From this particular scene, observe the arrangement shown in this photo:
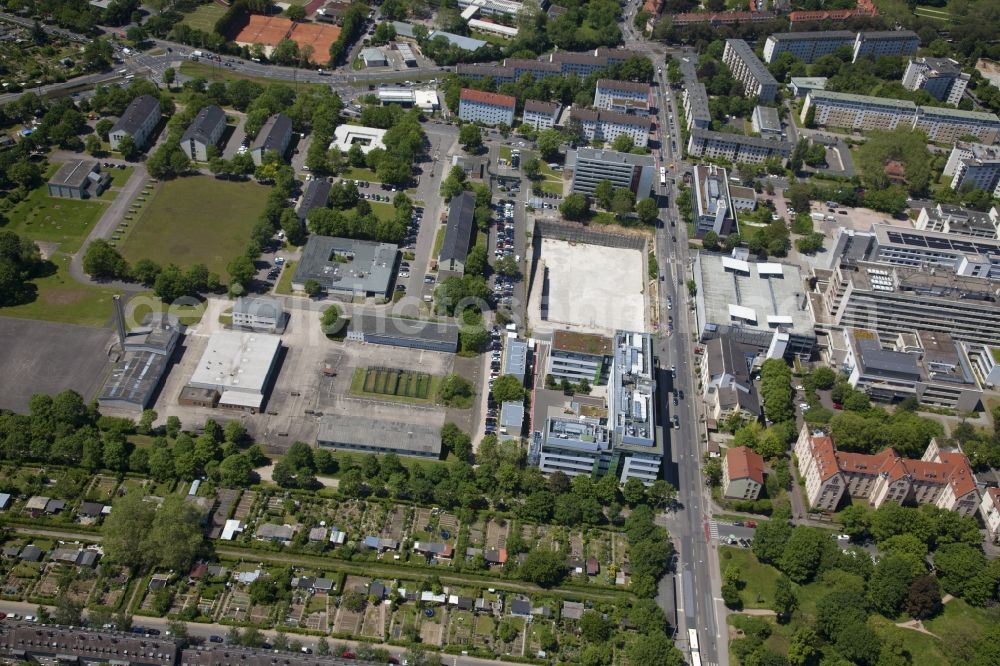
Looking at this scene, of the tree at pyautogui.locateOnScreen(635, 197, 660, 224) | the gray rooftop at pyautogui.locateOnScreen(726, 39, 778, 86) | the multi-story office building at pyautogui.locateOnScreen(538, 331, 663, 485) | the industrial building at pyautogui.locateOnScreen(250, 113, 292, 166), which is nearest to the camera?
the multi-story office building at pyautogui.locateOnScreen(538, 331, 663, 485)

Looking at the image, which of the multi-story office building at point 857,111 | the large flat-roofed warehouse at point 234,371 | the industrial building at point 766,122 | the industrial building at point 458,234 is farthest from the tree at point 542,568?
the multi-story office building at point 857,111

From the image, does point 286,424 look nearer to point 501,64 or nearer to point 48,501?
point 48,501

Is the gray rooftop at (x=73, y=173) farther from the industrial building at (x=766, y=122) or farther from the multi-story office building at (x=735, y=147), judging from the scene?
the industrial building at (x=766, y=122)

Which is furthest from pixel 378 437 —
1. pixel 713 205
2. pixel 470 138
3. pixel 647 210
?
pixel 470 138

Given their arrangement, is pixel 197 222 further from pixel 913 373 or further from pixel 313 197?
pixel 913 373

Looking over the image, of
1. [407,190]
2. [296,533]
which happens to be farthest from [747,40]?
[296,533]

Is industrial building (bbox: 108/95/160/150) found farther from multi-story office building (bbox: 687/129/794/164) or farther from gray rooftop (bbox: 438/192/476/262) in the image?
multi-story office building (bbox: 687/129/794/164)

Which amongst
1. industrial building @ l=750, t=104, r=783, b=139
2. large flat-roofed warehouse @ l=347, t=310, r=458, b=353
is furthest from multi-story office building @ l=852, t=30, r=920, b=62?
large flat-roofed warehouse @ l=347, t=310, r=458, b=353
